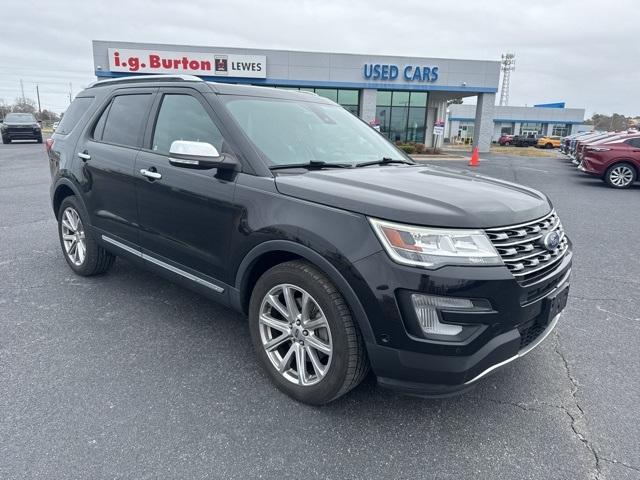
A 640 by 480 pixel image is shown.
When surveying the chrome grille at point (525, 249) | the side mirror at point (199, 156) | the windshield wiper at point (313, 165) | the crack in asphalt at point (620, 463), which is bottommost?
the crack in asphalt at point (620, 463)

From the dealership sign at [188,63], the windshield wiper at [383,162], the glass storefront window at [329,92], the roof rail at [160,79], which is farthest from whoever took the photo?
the glass storefront window at [329,92]

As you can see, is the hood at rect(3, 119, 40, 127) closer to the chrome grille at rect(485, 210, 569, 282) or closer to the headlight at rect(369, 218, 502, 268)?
the headlight at rect(369, 218, 502, 268)

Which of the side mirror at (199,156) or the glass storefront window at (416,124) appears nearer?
the side mirror at (199,156)

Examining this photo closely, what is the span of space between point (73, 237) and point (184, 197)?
7.37 ft

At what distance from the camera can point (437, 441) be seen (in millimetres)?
2418

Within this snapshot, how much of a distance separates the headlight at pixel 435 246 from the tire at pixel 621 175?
13340 mm

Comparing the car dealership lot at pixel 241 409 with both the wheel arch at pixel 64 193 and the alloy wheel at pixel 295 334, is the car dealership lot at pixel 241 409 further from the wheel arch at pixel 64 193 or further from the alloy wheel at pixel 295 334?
the wheel arch at pixel 64 193

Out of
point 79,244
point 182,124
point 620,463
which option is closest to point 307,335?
point 620,463

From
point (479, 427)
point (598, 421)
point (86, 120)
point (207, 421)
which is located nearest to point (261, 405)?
point (207, 421)

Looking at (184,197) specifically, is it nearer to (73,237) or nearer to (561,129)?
(73,237)

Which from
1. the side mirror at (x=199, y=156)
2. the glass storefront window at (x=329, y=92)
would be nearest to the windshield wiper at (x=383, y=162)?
the side mirror at (x=199, y=156)

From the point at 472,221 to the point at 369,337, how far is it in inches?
30.4

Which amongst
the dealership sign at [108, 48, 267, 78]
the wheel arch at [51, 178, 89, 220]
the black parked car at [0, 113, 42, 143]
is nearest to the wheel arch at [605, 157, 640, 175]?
the wheel arch at [51, 178, 89, 220]

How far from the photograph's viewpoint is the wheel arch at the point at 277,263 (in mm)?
2293
